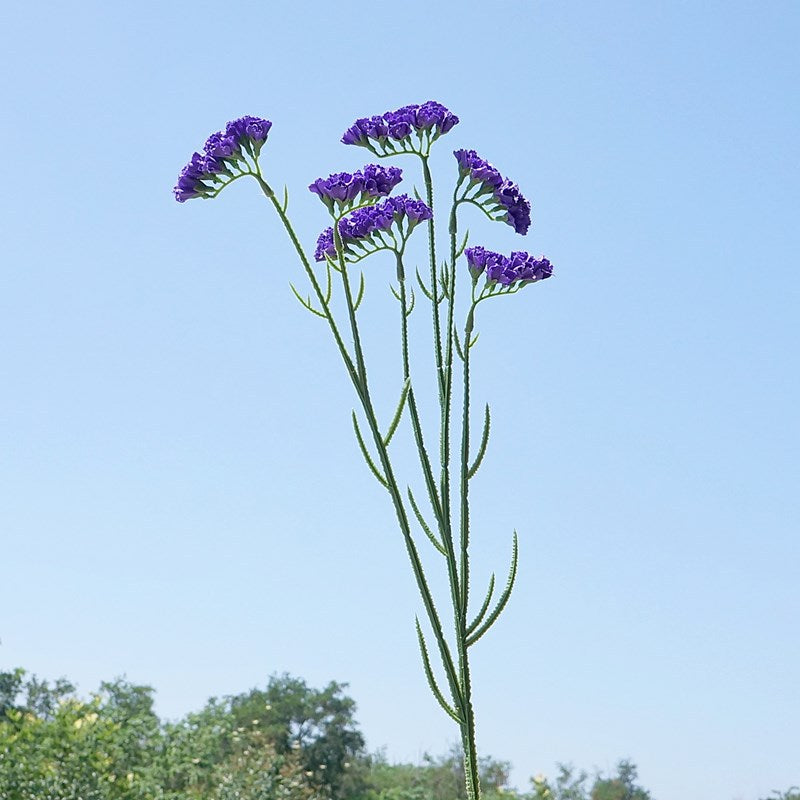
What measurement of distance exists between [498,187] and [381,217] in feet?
0.97

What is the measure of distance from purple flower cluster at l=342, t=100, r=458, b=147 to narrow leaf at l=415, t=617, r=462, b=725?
1.14 metres

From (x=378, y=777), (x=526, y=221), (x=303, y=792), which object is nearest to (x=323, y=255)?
(x=526, y=221)

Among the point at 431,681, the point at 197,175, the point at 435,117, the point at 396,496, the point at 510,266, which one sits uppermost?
the point at 435,117

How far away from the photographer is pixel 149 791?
7074 millimetres

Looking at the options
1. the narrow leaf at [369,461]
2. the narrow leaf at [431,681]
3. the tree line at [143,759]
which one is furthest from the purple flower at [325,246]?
the tree line at [143,759]

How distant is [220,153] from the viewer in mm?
2809

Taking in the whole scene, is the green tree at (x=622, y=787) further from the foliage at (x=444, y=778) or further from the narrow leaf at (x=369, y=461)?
the narrow leaf at (x=369, y=461)

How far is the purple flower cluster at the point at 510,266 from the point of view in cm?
296

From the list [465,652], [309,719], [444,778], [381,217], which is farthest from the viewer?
[309,719]

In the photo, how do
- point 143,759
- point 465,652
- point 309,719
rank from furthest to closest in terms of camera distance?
point 309,719 < point 143,759 < point 465,652

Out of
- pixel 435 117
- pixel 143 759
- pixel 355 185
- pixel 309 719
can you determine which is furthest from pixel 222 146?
pixel 309 719

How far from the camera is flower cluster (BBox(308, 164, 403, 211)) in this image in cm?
284

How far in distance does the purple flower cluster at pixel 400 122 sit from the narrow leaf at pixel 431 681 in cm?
114

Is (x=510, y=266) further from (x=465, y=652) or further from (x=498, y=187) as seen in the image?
(x=465, y=652)
